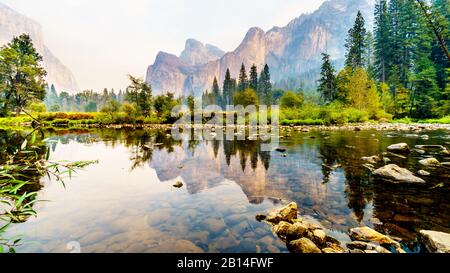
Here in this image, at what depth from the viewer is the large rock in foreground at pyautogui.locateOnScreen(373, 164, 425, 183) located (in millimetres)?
6909

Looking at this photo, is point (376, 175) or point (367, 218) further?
point (376, 175)

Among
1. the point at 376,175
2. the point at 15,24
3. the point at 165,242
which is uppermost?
the point at 15,24

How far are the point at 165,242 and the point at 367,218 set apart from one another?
14.4 ft

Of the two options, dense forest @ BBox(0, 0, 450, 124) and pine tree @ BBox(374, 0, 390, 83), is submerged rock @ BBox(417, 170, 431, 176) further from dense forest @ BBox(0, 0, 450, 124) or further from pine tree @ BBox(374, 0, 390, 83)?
pine tree @ BBox(374, 0, 390, 83)

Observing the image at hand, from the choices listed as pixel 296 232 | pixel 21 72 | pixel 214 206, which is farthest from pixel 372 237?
pixel 21 72

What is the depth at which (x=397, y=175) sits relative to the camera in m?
7.17

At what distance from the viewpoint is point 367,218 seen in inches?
193

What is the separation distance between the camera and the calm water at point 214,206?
4191mm

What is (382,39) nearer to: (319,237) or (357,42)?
(357,42)

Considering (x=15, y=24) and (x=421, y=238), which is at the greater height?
(x=15, y=24)

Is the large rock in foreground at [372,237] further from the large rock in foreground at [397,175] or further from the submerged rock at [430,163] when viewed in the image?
the submerged rock at [430,163]

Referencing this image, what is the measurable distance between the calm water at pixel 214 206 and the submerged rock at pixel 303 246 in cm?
21
